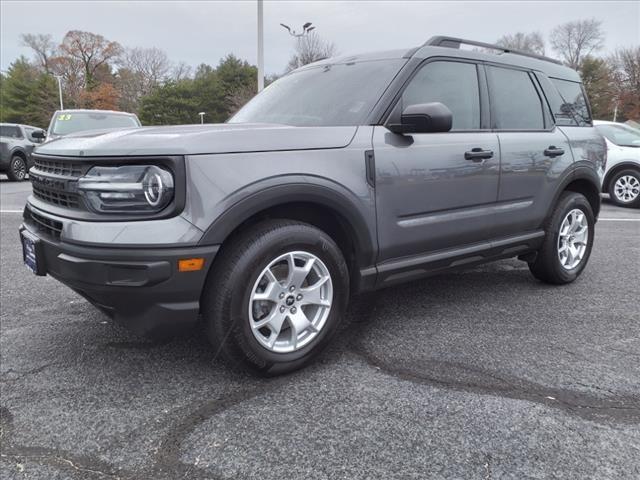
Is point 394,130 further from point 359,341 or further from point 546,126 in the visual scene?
point 546,126

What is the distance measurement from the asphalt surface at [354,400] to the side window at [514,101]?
1.33 m

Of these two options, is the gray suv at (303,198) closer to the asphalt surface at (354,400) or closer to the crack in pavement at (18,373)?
the asphalt surface at (354,400)

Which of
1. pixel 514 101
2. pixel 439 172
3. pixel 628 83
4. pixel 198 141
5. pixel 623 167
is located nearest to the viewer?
pixel 198 141

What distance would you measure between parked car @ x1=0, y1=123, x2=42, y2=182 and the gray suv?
1257 cm

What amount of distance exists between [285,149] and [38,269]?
133cm

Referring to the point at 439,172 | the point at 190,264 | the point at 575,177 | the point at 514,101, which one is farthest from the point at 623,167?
the point at 190,264

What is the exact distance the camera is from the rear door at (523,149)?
11.7 feet

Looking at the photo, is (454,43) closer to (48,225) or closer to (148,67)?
(48,225)

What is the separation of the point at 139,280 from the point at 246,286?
0.47 meters

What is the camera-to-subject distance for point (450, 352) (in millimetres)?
2904

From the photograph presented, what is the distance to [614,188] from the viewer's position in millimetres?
9789

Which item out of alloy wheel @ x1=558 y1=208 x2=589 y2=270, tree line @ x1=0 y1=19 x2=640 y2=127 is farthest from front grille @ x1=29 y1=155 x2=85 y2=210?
tree line @ x1=0 y1=19 x2=640 y2=127

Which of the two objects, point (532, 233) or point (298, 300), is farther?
point (532, 233)

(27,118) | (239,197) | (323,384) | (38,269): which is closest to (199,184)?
(239,197)
